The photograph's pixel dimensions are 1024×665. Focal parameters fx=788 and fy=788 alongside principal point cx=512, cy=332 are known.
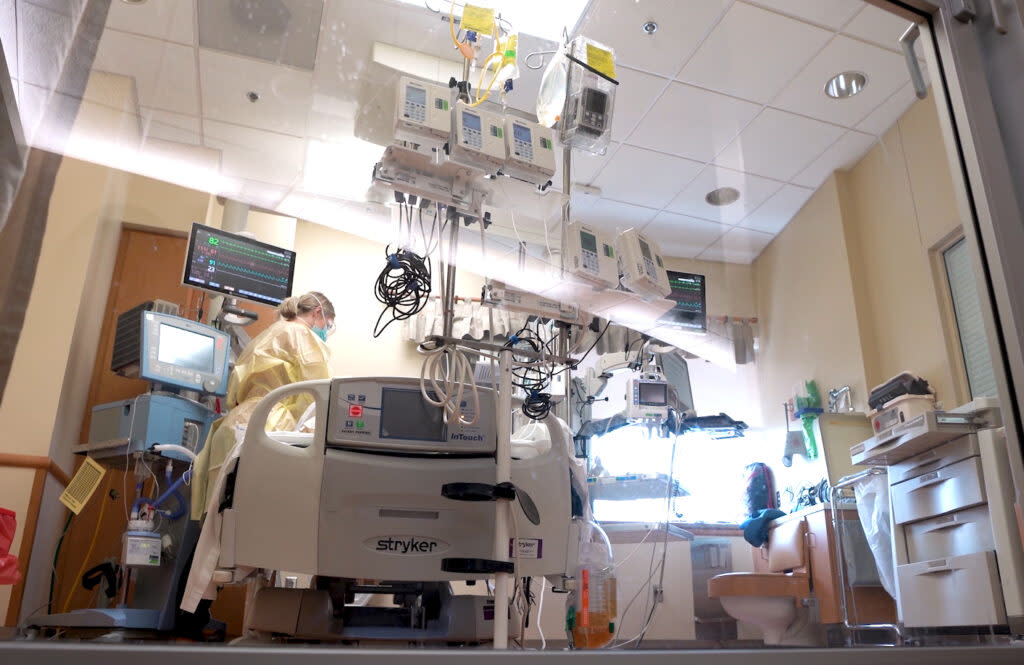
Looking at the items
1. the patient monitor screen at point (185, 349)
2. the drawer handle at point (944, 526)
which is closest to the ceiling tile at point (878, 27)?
the drawer handle at point (944, 526)

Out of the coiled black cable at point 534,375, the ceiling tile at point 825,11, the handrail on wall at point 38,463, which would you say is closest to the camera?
the handrail on wall at point 38,463

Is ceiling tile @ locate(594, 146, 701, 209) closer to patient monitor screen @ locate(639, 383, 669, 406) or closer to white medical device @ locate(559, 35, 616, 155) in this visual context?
white medical device @ locate(559, 35, 616, 155)

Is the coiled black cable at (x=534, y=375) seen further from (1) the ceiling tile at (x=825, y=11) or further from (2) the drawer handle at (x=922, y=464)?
(2) the drawer handle at (x=922, y=464)

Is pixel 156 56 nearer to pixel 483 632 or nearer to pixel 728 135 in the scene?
pixel 483 632

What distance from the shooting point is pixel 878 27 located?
2047mm

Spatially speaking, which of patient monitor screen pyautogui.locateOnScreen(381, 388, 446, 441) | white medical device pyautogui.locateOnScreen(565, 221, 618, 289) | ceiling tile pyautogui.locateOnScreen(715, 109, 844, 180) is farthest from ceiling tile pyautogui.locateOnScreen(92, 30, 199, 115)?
ceiling tile pyautogui.locateOnScreen(715, 109, 844, 180)

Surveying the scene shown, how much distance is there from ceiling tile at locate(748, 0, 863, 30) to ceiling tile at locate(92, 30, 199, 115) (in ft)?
5.55

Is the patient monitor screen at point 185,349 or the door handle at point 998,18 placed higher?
the door handle at point 998,18

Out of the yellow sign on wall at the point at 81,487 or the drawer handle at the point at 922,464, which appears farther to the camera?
the drawer handle at the point at 922,464

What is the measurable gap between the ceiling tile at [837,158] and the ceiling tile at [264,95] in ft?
5.77

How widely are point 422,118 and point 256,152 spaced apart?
2.33ft

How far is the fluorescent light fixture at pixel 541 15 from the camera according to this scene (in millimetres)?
2736

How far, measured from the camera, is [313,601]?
1921 mm

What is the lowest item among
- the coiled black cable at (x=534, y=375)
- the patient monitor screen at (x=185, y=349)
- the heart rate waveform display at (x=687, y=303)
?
the coiled black cable at (x=534, y=375)
